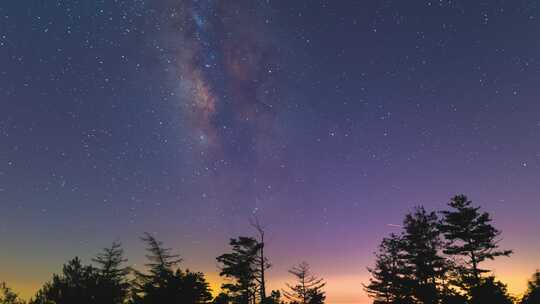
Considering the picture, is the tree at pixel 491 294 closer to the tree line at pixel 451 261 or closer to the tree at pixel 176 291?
the tree line at pixel 451 261

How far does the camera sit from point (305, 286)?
59312 mm

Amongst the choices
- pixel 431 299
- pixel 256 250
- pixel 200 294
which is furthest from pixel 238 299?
pixel 431 299

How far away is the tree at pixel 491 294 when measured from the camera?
22672 mm

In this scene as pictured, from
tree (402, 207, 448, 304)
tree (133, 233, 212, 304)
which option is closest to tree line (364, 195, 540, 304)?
tree (402, 207, 448, 304)

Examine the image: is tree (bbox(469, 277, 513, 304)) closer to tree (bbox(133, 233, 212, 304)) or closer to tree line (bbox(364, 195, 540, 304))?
tree line (bbox(364, 195, 540, 304))

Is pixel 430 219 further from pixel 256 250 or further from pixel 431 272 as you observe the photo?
pixel 256 250

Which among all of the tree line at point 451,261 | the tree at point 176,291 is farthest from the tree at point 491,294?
the tree at point 176,291

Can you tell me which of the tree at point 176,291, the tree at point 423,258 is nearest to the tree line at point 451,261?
the tree at point 423,258

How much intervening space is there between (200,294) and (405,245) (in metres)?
23.2

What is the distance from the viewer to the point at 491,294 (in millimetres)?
22875

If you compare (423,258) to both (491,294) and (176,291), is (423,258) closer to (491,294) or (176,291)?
(491,294)

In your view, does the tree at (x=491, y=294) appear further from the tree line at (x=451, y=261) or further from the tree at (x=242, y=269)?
the tree at (x=242, y=269)

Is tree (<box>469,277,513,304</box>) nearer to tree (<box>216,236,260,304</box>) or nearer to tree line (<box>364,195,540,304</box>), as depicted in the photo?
tree line (<box>364,195,540,304</box>)

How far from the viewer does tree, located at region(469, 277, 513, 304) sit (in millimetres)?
22672
